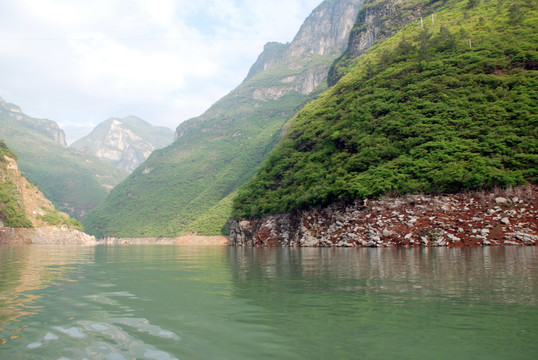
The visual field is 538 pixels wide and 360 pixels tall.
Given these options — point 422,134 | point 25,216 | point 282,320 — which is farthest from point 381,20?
point 282,320

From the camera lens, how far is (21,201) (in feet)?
299

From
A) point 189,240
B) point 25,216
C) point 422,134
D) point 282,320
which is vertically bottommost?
point 189,240

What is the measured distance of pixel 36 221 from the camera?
300 feet

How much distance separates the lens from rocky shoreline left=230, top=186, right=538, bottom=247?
106 ft

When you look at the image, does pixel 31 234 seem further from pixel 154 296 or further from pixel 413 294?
pixel 413 294

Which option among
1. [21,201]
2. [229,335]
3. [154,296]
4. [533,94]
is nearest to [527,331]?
[229,335]

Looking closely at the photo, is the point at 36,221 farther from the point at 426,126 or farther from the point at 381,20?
the point at 381,20

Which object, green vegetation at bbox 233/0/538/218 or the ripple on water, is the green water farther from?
green vegetation at bbox 233/0/538/218

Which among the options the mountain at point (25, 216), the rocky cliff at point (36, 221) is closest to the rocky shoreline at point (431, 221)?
the mountain at point (25, 216)

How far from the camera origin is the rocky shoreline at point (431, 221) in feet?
106

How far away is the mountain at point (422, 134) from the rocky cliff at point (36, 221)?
164 ft

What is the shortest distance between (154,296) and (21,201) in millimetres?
99740

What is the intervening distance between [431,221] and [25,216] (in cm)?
9152

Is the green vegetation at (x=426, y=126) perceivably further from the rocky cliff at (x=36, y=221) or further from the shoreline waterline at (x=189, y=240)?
the rocky cliff at (x=36, y=221)
